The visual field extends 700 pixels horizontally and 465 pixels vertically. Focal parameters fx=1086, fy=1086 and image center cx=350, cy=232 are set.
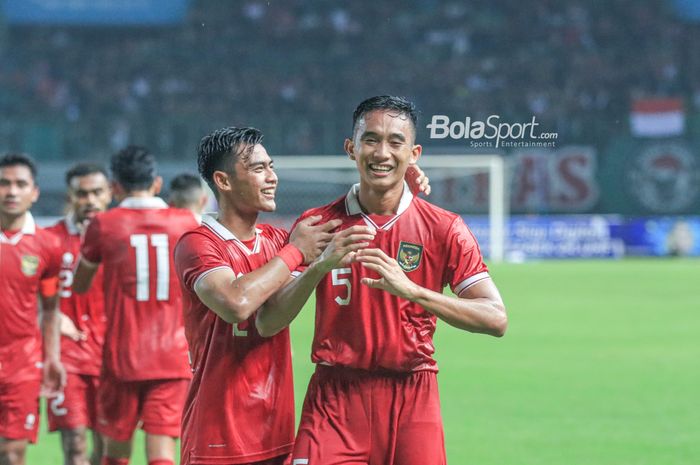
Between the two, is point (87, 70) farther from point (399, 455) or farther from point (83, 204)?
point (399, 455)

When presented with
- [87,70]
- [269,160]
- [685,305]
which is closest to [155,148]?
[87,70]

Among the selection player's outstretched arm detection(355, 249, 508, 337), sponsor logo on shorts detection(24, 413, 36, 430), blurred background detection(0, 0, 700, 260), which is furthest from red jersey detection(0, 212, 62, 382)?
blurred background detection(0, 0, 700, 260)

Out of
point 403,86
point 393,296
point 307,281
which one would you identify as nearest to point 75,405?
point 393,296

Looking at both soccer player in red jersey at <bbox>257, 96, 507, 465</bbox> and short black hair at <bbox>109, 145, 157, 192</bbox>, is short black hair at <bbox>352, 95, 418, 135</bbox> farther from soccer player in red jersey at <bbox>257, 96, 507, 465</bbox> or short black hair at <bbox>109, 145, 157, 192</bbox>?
short black hair at <bbox>109, 145, 157, 192</bbox>

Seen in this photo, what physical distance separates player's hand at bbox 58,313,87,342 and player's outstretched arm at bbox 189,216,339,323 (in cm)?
293

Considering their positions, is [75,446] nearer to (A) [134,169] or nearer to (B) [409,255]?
(A) [134,169]

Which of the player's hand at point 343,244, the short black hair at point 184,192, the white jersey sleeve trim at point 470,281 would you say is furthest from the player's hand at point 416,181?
the short black hair at point 184,192

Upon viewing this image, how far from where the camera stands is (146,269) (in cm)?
588

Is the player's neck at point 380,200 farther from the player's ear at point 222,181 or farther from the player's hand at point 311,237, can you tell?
the player's ear at point 222,181

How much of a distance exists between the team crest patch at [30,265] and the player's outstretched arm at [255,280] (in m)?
2.54

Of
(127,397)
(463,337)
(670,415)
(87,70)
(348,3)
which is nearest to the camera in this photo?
(127,397)

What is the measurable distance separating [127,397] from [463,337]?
31.2ft

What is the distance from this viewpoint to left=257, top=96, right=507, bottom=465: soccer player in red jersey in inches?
151

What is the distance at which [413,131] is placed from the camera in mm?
3928
